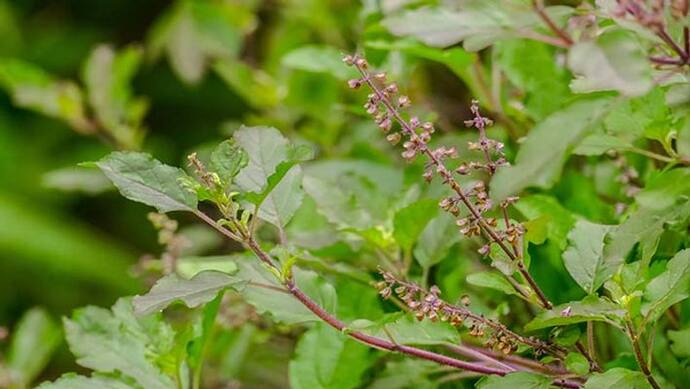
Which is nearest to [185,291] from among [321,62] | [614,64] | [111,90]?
[614,64]

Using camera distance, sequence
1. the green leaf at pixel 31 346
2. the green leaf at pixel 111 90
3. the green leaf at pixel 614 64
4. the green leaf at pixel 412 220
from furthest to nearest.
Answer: the green leaf at pixel 111 90 < the green leaf at pixel 31 346 < the green leaf at pixel 412 220 < the green leaf at pixel 614 64

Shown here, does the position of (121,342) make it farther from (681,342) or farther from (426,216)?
(681,342)

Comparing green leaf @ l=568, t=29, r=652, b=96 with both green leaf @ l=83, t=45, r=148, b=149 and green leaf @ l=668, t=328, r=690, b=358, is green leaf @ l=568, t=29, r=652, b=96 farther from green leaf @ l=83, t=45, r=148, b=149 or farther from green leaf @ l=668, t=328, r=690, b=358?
green leaf @ l=83, t=45, r=148, b=149

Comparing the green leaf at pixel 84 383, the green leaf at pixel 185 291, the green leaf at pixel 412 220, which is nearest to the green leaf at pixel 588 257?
the green leaf at pixel 412 220

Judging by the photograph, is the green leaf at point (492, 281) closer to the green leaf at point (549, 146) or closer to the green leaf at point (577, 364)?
the green leaf at point (577, 364)

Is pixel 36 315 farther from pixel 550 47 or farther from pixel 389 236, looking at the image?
pixel 550 47

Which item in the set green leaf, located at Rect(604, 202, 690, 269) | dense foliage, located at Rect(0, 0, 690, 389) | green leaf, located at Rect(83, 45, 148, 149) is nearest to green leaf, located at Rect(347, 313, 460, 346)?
dense foliage, located at Rect(0, 0, 690, 389)
